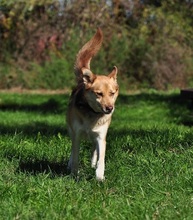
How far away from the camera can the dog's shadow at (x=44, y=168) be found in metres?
5.44

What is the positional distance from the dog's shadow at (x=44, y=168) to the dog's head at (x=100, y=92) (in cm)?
69

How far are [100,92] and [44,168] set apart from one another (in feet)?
3.12

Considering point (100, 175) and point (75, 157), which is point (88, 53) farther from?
point (100, 175)

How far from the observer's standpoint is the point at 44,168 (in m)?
5.69

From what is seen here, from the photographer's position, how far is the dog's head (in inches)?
206

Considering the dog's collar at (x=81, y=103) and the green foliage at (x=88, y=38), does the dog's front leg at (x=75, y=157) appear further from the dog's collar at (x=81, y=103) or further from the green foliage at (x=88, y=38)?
the green foliage at (x=88, y=38)

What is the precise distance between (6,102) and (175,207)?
10.6 metres

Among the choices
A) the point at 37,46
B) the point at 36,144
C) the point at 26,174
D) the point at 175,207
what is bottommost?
the point at 37,46

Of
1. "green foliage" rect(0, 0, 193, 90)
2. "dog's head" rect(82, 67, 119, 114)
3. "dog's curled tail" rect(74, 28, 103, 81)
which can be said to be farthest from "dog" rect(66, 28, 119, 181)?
"green foliage" rect(0, 0, 193, 90)

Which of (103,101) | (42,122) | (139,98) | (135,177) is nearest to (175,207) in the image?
(135,177)

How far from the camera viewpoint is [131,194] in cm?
468

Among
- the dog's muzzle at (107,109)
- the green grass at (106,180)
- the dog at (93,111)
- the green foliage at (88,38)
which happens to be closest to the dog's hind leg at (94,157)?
the green grass at (106,180)

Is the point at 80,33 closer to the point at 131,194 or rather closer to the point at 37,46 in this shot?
the point at 37,46

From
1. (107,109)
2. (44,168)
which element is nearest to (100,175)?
(107,109)
